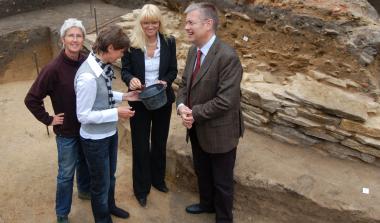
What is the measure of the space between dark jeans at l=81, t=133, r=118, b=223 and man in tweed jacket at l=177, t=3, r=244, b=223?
0.65 m

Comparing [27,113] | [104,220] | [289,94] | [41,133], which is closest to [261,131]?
[289,94]

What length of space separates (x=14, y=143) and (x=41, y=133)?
370mm

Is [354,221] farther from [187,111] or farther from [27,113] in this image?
[27,113]

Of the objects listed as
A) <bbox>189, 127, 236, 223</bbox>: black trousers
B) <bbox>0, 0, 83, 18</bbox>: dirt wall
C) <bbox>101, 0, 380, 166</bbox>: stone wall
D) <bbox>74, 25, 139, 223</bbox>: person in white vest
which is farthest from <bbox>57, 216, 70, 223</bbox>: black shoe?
<bbox>0, 0, 83, 18</bbox>: dirt wall

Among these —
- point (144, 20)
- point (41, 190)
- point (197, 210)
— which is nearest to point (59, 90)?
point (144, 20)

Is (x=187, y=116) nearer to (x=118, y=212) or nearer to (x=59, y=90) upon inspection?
(x=59, y=90)

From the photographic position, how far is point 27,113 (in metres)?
6.29

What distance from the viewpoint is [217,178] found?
3.77 metres

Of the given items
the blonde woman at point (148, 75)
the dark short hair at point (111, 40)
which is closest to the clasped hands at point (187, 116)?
the blonde woman at point (148, 75)

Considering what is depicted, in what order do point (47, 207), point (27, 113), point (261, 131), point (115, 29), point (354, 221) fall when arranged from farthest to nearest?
point (27, 113), point (261, 131), point (47, 207), point (354, 221), point (115, 29)

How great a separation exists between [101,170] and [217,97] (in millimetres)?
1084

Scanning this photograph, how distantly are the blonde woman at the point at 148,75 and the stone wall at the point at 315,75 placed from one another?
47.7 inches

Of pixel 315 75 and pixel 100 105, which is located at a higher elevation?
pixel 100 105

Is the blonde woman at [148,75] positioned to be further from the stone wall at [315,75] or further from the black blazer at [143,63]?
the stone wall at [315,75]
